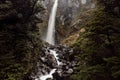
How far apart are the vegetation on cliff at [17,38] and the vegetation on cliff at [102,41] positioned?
216 inches

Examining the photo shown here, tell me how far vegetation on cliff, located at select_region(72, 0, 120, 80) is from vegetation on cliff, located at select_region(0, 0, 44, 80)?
18.0 ft

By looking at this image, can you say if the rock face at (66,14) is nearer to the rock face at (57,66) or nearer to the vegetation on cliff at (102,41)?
the rock face at (57,66)

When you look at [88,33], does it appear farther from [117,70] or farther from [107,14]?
[117,70]

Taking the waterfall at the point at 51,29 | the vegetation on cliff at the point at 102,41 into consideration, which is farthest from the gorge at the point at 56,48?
the waterfall at the point at 51,29

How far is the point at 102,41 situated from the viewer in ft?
41.8

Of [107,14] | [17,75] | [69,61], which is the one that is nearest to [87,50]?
[107,14]

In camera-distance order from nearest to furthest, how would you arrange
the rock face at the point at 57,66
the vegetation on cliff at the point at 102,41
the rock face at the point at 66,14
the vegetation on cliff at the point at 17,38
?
1. the vegetation on cliff at the point at 102,41
2. the vegetation on cliff at the point at 17,38
3. the rock face at the point at 57,66
4. the rock face at the point at 66,14

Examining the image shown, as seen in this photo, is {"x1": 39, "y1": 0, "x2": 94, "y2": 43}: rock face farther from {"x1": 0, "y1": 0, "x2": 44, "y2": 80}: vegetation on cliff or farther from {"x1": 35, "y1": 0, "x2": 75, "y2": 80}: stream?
{"x1": 0, "y1": 0, "x2": 44, "y2": 80}: vegetation on cliff

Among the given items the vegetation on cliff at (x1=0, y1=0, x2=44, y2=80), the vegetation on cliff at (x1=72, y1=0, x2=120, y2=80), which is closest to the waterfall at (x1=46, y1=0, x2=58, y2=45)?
the vegetation on cliff at (x1=0, y1=0, x2=44, y2=80)

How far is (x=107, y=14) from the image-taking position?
1257 centimetres

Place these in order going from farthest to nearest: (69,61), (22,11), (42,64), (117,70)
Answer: (69,61) < (42,64) < (22,11) < (117,70)

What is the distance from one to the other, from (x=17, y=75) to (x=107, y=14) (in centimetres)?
738

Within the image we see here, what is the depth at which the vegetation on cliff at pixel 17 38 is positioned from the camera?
16219mm

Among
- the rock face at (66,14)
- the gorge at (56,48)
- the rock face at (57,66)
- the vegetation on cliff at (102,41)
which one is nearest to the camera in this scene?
the vegetation on cliff at (102,41)
